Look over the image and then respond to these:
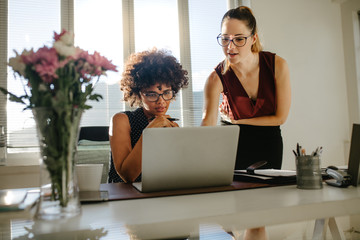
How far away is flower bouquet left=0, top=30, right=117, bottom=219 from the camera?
2.34ft

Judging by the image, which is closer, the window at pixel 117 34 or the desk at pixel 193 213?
the desk at pixel 193 213

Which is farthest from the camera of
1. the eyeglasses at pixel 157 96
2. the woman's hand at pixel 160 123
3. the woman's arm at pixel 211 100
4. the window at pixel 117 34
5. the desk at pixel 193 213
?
the window at pixel 117 34

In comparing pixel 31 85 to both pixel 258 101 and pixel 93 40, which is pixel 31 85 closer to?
pixel 258 101

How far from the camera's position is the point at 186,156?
1008 mm

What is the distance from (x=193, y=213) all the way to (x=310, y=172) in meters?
0.49

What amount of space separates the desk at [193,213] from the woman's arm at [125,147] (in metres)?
0.47

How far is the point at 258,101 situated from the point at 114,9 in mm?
2550

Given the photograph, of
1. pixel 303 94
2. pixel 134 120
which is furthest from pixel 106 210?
pixel 303 94

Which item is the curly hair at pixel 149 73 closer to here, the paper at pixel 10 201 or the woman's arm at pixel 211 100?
the woman's arm at pixel 211 100

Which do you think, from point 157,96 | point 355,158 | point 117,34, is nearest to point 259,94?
point 157,96

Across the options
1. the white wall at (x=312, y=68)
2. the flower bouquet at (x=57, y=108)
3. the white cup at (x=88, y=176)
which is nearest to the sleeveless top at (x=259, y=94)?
the white cup at (x=88, y=176)

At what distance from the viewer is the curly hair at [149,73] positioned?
164cm

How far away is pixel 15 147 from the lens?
345cm

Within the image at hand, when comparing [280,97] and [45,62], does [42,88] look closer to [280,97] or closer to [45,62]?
[45,62]
